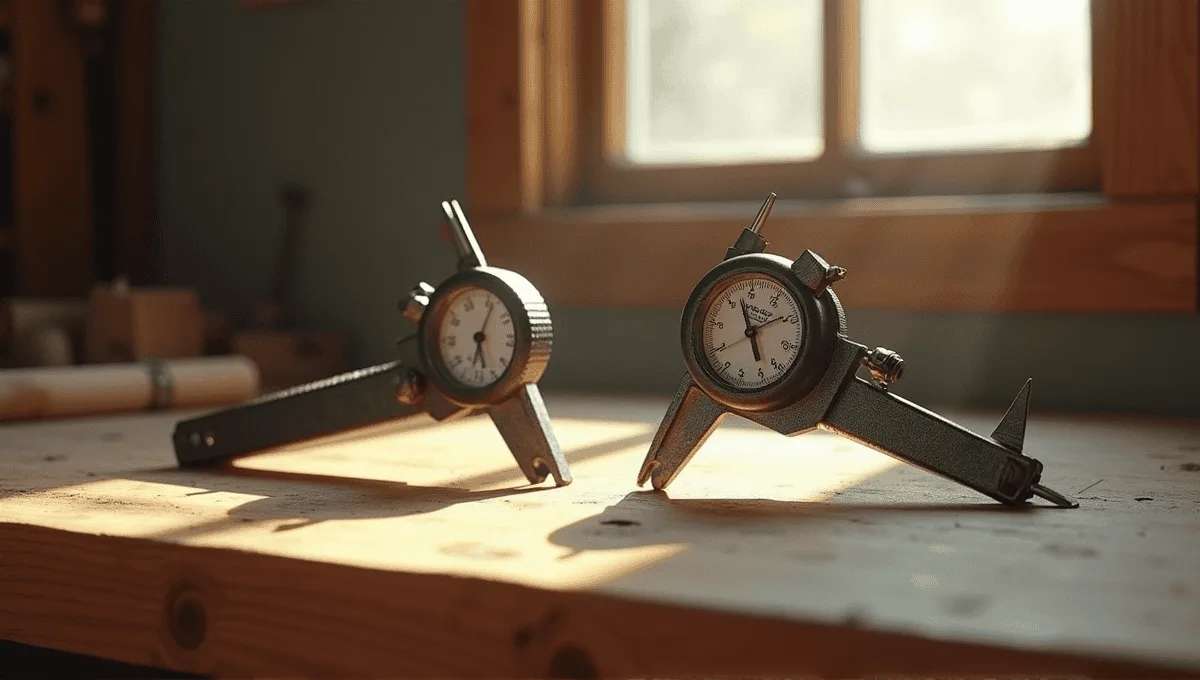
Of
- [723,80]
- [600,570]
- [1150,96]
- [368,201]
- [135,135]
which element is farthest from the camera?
[135,135]

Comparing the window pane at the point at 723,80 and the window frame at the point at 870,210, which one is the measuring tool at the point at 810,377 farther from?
the window pane at the point at 723,80

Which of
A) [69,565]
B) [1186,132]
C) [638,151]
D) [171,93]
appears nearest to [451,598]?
[69,565]

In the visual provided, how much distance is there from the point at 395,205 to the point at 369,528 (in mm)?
1740

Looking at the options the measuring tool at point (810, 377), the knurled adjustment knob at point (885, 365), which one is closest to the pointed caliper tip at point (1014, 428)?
the measuring tool at point (810, 377)

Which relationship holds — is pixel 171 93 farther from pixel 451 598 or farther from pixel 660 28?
pixel 451 598

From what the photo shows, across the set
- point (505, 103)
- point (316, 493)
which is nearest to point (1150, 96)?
point (505, 103)

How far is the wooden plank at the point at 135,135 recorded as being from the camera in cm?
311

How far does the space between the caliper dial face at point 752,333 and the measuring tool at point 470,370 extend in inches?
7.4

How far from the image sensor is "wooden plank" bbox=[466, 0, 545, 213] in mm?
2529

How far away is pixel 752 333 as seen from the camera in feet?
3.94

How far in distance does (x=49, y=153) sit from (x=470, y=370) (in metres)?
2.08

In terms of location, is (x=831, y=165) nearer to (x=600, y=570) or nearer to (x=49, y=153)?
(x=600, y=570)

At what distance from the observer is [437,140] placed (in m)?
2.70

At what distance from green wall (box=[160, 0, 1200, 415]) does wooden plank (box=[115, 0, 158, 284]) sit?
5 cm
